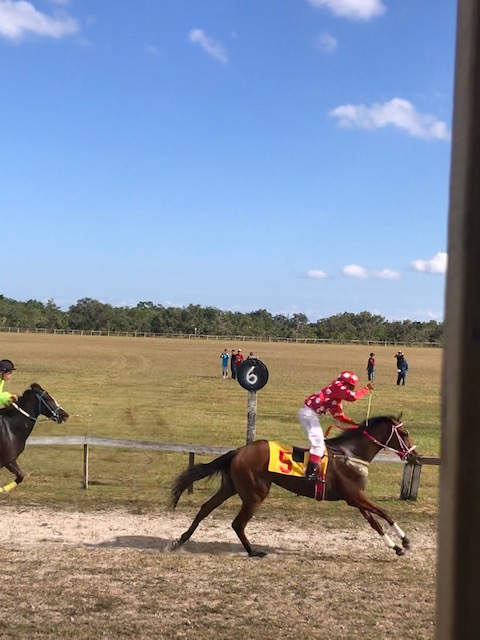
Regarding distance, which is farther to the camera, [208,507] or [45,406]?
[45,406]

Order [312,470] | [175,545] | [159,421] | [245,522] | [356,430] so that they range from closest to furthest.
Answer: [312,470] → [245,522] → [175,545] → [356,430] → [159,421]


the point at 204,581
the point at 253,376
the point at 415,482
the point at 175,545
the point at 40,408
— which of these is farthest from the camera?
the point at 253,376

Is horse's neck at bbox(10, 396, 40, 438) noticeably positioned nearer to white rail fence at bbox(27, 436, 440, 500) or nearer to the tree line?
white rail fence at bbox(27, 436, 440, 500)

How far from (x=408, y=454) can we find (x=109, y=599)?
3.94 metres

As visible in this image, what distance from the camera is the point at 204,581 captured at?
5.99m

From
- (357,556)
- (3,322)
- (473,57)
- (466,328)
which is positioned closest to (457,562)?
(466,328)

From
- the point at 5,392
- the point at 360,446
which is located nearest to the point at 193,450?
the point at 5,392

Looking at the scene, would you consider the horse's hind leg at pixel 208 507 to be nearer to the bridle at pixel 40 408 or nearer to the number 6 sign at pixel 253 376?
the number 6 sign at pixel 253 376

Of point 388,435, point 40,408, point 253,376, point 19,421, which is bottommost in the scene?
point 19,421

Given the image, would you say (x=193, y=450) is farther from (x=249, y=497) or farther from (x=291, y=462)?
(x=291, y=462)

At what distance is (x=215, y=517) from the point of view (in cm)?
834

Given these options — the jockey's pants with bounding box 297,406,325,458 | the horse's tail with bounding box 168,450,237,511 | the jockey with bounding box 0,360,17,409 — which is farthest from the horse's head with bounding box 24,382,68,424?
the jockey's pants with bounding box 297,406,325,458

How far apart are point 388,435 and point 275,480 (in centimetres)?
154

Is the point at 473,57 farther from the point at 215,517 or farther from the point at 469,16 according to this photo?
the point at 215,517
